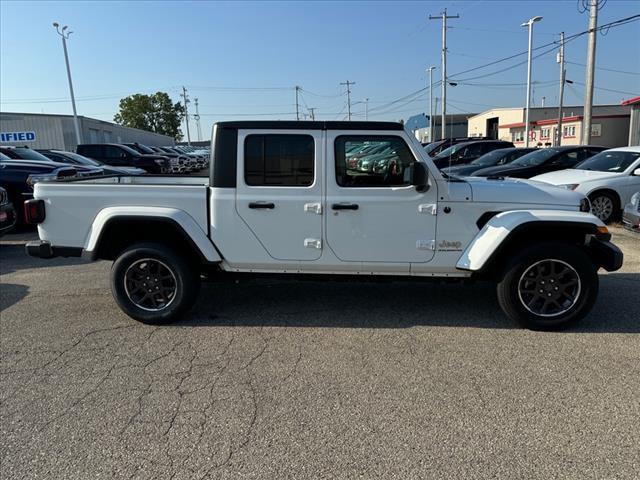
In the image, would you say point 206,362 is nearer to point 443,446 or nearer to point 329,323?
point 329,323

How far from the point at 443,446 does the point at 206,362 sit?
1988mm

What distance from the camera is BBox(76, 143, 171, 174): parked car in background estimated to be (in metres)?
22.4

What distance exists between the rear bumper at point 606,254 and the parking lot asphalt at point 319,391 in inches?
23.6

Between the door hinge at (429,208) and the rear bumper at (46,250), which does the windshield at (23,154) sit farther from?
the door hinge at (429,208)

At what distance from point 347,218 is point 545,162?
9.10 meters

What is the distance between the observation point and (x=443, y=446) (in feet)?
9.24

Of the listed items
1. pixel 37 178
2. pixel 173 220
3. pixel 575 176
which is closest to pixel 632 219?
pixel 575 176

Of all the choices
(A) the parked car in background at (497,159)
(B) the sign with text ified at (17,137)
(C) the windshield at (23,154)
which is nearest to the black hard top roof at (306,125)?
(A) the parked car in background at (497,159)

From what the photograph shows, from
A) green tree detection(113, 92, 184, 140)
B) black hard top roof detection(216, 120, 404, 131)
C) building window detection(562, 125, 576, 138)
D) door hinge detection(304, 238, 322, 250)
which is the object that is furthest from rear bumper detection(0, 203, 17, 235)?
green tree detection(113, 92, 184, 140)

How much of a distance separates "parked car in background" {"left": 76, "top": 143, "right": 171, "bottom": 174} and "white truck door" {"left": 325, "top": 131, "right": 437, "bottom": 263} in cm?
1984

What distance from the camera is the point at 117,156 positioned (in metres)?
22.7

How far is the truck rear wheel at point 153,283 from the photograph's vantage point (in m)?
4.65

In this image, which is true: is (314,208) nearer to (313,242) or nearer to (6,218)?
(313,242)

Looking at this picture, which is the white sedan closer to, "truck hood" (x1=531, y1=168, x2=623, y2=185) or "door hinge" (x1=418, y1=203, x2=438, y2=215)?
"truck hood" (x1=531, y1=168, x2=623, y2=185)
